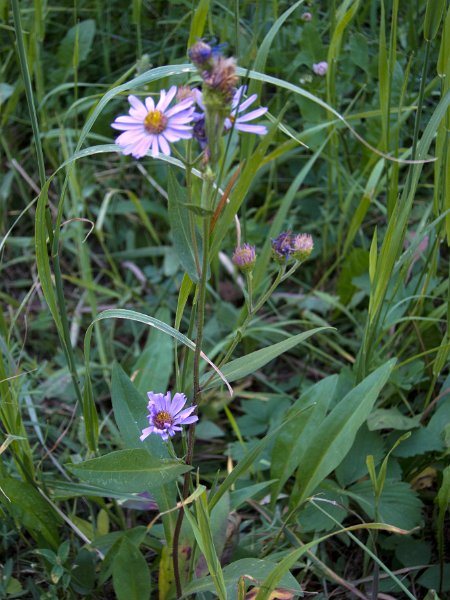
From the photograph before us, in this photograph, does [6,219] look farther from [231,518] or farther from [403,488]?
[403,488]

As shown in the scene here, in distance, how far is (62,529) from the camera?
133cm

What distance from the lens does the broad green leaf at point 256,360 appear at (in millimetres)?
954

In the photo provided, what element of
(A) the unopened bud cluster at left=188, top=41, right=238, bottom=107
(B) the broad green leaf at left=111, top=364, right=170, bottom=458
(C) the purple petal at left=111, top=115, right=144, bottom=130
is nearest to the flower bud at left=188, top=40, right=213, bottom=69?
(A) the unopened bud cluster at left=188, top=41, right=238, bottom=107

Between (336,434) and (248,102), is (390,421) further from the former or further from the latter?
(248,102)

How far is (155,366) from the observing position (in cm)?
147

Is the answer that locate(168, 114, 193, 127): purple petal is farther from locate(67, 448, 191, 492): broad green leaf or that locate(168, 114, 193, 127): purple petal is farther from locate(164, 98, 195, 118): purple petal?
locate(67, 448, 191, 492): broad green leaf

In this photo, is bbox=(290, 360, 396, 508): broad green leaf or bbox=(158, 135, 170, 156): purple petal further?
bbox=(290, 360, 396, 508): broad green leaf

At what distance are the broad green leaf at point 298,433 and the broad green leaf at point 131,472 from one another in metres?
0.35

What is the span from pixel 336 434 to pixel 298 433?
0.38 feet

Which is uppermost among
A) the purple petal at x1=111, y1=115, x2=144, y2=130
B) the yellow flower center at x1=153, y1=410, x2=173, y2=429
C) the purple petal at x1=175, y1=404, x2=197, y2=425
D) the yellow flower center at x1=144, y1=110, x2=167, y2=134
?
the yellow flower center at x1=144, y1=110, x2=167, y2=134

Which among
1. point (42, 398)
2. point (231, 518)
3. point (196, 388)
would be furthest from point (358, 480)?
point (42, 398)

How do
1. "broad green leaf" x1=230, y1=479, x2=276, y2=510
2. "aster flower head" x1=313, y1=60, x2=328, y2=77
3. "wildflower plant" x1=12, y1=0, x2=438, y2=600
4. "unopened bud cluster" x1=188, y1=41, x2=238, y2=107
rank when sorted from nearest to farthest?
"unopened bud cluster" x1=188, y1=41, x2=238, y2=107 < "wildflower plant" x1=12, y1=0, x2=438, y2=600 < "broad green leaf" x1=230, y1=479, x2=276, y2=510 < "aster flower head" x1=313, y1=60, x2=328, y2=77

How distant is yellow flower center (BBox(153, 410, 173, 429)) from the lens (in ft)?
3.15

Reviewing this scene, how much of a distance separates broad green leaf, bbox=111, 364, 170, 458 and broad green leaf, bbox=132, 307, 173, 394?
0.25 metres
